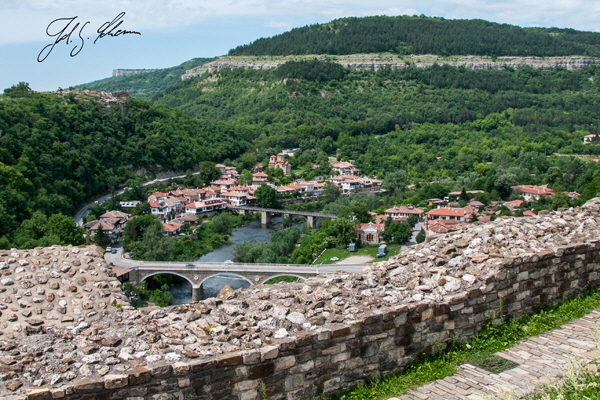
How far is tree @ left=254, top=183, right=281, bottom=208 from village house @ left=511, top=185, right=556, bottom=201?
18962 mm

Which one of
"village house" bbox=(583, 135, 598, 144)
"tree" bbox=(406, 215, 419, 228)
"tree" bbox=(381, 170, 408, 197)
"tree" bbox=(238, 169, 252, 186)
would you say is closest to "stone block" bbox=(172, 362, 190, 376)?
"tree" bbox=(406, 215, 419, 228)

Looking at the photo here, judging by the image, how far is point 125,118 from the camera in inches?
2274

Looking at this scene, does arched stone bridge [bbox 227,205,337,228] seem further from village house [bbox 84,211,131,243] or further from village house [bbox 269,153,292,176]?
village house [bbox 269,153,292,176]

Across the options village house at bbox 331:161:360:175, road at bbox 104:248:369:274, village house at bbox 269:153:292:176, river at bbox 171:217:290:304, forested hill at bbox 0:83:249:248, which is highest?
forested hill at bbox 0:83:249:248

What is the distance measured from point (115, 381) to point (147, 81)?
597 feet

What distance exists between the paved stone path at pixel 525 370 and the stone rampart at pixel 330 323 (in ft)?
1.12

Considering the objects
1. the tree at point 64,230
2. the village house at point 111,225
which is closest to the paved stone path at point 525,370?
the tree at point 64,230

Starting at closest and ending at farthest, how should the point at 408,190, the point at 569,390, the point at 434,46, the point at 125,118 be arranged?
the point at 569,390 → the point at 408,190 → the point at 125,118 → the point at 434,46

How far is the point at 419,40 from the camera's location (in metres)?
113

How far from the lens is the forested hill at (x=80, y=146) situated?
119 ft

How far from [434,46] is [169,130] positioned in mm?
67373

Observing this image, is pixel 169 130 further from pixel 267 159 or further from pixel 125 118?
pixel 267 159

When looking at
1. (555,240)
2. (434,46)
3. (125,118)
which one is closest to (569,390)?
(555,240)

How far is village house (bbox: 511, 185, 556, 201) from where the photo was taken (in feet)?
128
